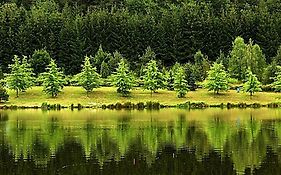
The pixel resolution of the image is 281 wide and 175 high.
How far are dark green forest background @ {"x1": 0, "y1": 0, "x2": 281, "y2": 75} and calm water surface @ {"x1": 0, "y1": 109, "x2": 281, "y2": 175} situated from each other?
55.9 metres

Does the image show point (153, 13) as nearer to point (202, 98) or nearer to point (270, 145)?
point (202, 98)

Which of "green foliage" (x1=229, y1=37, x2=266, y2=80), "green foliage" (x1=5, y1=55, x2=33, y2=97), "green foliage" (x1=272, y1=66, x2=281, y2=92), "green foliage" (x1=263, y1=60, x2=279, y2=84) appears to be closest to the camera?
"green foliage" (x1=5, y1=55, x2=33, y2=97)

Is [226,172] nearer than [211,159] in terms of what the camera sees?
Yes

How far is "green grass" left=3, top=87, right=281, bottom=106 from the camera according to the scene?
268 feet

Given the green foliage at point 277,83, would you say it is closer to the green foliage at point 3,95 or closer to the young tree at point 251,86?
the young tree at point 251,86

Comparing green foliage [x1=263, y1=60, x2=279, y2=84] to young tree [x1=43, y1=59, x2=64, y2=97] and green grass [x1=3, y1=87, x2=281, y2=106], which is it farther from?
young tree [x1=43, y1=59, x2=64, y2=97]

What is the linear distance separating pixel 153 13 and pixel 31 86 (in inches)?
2285

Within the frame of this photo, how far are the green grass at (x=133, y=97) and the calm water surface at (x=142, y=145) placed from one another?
19837 millimetres

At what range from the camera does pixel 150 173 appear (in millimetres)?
29656

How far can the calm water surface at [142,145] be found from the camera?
31234 mm

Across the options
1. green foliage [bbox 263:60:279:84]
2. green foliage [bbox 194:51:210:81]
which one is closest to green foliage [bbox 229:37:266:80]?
green foliage [bbox 263:60:279:84]

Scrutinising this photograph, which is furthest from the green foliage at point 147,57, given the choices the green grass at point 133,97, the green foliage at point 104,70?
the green grass at point 133,97

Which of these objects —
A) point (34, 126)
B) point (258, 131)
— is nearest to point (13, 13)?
point (34, 126)

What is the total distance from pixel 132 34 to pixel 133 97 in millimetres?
39577
